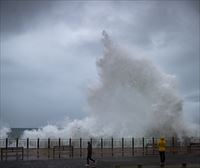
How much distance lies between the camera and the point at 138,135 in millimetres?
57562

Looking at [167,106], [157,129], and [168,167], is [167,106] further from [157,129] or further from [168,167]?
[168,167]

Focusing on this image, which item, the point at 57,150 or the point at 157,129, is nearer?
the point at 57,150

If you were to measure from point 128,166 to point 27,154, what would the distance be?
1289 cm

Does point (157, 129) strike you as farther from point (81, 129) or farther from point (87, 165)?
point (87, 165)

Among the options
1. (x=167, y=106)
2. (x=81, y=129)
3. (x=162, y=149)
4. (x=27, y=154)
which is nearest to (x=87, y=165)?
(x=162, y=149)

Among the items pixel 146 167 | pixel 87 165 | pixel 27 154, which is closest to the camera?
pixel 146 167

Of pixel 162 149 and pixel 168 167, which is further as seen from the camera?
pixel 162 149

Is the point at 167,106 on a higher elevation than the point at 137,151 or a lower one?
higher

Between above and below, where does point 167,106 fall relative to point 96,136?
above

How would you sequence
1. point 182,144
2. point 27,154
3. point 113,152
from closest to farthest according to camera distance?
1. point 27,154
2. point 113,152
3. point 182,144

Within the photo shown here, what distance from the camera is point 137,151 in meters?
39.2

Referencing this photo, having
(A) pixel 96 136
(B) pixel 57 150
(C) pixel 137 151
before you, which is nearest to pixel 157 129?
(A) pixel 96 136

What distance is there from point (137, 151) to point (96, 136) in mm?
20473

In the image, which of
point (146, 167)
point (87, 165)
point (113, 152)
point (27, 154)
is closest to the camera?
point (146, 167)
